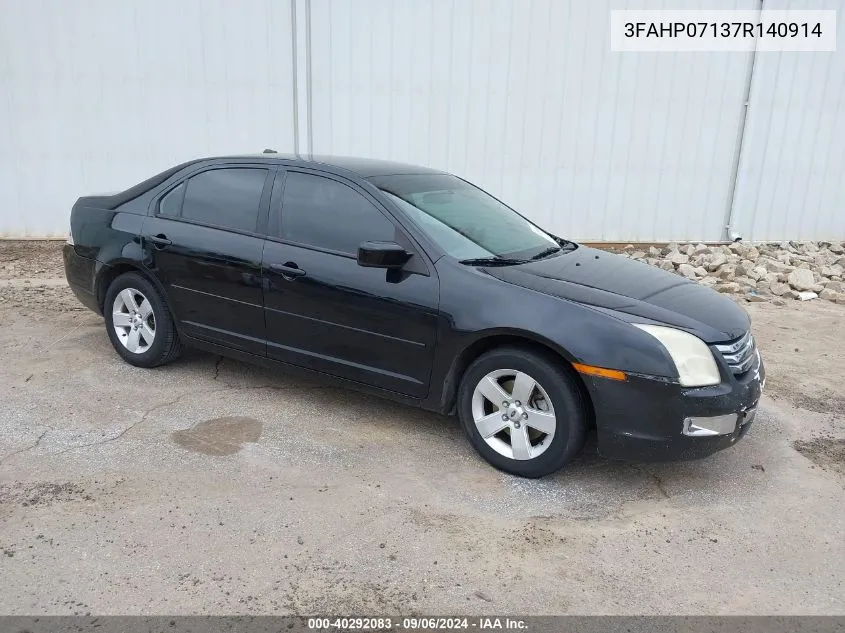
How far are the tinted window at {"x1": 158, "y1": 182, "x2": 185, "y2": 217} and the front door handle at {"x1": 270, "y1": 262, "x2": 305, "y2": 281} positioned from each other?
1062 mm

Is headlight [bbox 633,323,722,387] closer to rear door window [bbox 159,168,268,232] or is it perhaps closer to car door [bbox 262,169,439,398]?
car door [bbox 262,169,439,398]

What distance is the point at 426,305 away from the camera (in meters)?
3.79

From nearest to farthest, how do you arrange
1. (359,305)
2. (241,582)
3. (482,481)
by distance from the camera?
(241,582) → (482,481) → (359,305)

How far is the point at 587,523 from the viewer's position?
131 inches

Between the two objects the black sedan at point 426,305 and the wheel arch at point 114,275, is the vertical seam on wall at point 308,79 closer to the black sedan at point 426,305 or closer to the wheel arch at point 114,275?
the black sedan at point 426,305

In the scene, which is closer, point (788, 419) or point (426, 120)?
point (788, 419)

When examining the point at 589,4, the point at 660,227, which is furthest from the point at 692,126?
the point at 589,4

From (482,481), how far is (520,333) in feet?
2.65

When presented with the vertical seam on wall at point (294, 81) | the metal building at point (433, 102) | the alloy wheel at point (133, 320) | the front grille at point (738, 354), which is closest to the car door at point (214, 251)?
the alloy wheel at point (133, 320)

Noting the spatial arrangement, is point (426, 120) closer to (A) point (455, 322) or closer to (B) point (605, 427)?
(A) point (455, 322)

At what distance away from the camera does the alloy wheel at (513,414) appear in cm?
355

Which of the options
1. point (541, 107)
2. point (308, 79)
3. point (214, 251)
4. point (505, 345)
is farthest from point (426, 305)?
point (541, 107)

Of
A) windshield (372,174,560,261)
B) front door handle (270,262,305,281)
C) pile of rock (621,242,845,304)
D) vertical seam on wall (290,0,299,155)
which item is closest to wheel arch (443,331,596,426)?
windshield (372,174,560,261)

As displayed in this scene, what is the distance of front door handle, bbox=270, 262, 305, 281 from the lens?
4172mm
